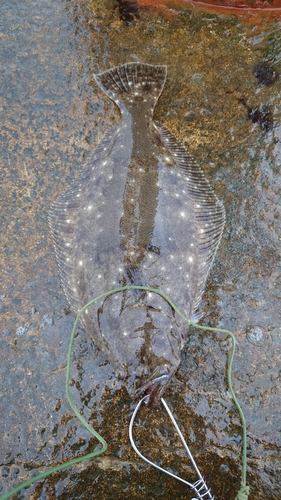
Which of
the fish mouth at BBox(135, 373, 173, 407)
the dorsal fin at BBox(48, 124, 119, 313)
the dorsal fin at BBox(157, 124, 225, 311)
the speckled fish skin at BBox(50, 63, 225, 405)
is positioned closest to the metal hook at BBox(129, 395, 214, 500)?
the fish mouth at BBox(135, 373, 173, 407)

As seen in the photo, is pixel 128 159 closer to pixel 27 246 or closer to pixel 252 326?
pixel 27 246

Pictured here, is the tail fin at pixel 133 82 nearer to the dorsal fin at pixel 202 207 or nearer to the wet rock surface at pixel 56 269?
the wet rock surface at pixel 56 269

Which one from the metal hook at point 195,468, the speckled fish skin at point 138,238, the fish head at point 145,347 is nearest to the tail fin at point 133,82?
the speckled fish skin at point 138,238

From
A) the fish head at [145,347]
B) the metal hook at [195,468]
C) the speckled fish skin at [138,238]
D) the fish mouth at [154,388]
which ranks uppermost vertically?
the speckled fish skin at [138,238]

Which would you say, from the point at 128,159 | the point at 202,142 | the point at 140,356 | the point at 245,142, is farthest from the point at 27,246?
the point at 245,142

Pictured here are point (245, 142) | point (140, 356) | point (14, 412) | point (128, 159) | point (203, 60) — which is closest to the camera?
point (140, 356)
